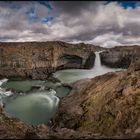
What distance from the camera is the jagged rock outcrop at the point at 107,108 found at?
12781mm

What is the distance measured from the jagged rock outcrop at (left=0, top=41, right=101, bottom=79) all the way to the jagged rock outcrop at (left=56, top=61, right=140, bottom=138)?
97.0 feet

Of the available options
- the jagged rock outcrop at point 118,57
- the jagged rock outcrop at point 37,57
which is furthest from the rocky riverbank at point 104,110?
the jagged rock outcrop at point 118,57

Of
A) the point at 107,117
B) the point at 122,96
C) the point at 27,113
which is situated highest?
the point at 122,96

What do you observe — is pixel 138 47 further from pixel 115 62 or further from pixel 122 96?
pixel 122 96

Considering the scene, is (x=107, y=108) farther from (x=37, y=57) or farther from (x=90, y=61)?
(x=90, y=61)

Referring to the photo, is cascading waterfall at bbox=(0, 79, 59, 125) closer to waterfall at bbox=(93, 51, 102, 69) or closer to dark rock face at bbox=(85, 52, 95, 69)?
dark rock face at bbox=(85, 52, 95, 69)

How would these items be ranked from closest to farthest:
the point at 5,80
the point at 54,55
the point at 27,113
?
the point at 27,113
the point at 5,80
the point at 54,55

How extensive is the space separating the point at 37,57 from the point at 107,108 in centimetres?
3734

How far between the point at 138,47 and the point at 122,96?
49.5m

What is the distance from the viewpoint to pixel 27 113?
2345cm

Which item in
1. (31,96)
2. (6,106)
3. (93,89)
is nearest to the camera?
(93,89)

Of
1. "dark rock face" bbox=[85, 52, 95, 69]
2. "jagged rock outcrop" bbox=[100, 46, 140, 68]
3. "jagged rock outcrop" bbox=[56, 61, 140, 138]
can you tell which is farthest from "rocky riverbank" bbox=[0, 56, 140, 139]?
"jagged rock outcrop" bbox=[100, 46, 140, 68]

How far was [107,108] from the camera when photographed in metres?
14.5

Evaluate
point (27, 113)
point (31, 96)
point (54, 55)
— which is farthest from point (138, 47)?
point (27, 113)
